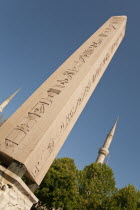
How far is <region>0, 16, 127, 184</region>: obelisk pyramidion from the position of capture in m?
3.04

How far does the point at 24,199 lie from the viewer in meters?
3.03

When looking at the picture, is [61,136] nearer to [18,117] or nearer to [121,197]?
[18,117]

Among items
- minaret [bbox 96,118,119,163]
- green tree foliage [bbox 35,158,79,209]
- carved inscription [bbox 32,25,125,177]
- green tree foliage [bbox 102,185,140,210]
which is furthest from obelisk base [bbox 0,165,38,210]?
minaret [bbox 96,118,119,163]

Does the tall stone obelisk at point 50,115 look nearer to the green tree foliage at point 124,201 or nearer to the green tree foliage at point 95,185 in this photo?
the green tree foliage at point 124,201

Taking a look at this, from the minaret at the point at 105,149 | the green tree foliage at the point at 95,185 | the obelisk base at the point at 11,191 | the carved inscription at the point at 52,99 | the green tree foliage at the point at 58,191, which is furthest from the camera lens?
the minaret at the point at 105,149

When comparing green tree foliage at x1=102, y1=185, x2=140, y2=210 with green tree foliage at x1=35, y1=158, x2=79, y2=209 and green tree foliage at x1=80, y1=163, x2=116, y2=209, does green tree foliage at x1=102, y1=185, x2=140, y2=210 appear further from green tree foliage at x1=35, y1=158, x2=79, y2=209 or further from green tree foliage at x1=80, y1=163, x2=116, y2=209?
green tree foliage at x1=35, y1=158, x2=79, y2=209

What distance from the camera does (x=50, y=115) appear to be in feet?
11.6

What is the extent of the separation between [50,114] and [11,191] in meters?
1.24

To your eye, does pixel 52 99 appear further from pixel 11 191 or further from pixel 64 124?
pixel 11 191

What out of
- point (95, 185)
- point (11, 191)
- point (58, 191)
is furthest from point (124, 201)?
point (11, 191)

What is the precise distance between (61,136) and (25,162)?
1079 millimetres

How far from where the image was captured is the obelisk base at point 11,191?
107 inches

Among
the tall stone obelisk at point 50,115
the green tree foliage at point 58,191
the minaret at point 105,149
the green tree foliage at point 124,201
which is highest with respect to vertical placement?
the minaret at point 105,149

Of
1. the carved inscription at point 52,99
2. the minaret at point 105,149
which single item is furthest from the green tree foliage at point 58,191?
the minaret at point 105,149
